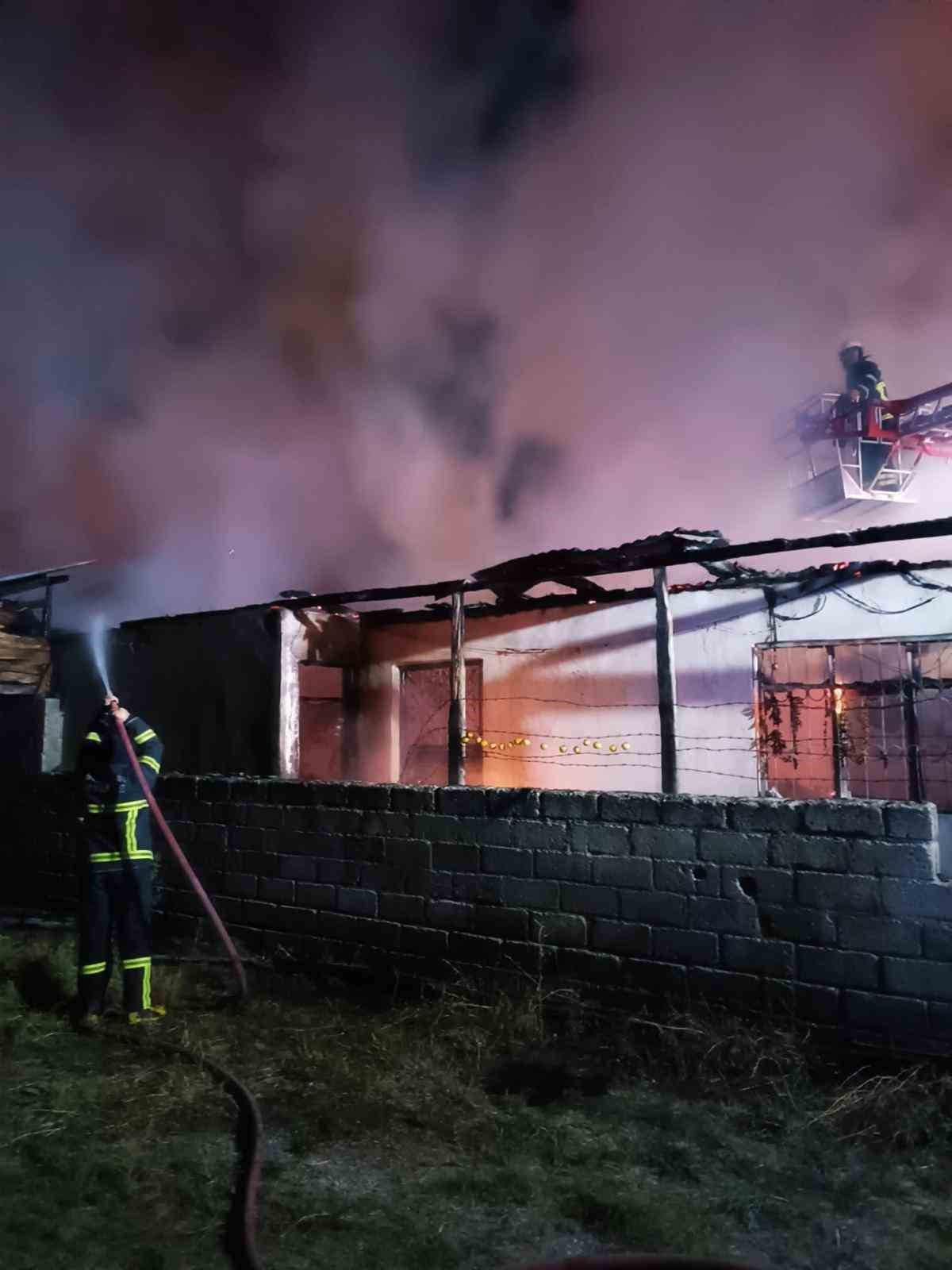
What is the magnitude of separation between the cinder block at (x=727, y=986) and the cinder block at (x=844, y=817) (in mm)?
902

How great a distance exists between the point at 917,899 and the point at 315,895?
4114mm

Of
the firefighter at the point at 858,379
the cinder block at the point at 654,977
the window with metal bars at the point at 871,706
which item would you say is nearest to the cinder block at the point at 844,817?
the cinder block at the point at 654,977

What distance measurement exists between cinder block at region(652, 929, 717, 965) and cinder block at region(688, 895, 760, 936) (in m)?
0.05

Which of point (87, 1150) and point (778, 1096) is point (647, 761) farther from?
point (87, 1150)

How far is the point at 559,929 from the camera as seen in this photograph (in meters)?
5.35

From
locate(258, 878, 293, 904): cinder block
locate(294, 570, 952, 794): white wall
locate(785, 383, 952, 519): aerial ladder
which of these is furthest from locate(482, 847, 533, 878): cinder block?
locate(785, 383, 952, 519): aerial ladder

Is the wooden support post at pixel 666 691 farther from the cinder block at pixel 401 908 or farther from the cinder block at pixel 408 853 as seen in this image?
the cinder block at pixel 401 908

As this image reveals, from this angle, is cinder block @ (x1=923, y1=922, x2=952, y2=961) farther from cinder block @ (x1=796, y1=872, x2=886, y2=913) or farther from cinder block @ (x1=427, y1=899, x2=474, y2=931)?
cinder block @ (x1=427, y1=899, x2=474, y2=931)

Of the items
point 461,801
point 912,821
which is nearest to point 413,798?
point 461,801

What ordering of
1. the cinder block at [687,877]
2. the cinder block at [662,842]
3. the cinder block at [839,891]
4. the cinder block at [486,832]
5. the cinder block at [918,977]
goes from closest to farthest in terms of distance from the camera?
1. the cinder block at [918,977]
2. the cinder block at [839,891]
3. the cinder block at [687,877]
4. the cinder block at [662,842]
5. the cinder block at [486,832]

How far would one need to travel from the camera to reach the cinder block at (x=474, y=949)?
18.3ft

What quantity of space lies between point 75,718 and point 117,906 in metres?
10.3

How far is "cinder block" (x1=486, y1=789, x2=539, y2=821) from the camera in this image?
5.55 m

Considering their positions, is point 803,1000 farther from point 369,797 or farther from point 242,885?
point 242,885
